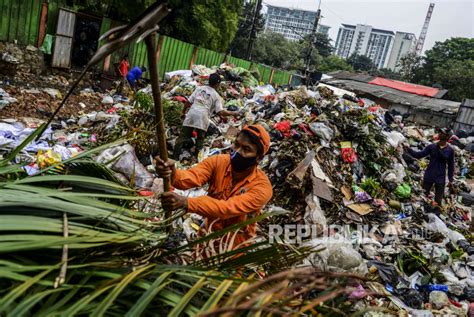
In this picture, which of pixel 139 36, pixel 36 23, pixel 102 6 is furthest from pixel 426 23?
pixel 139 36

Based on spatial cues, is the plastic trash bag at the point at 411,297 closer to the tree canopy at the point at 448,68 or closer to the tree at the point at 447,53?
the tree canopy at the point at 448,68

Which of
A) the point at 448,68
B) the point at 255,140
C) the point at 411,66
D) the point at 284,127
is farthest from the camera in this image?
the point at 411,66

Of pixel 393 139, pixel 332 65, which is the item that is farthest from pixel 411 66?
pixel 393 139

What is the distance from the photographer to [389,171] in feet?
20.3

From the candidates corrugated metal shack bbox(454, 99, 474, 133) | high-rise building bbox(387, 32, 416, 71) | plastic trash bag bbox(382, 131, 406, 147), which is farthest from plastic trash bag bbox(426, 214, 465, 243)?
high-rise building bbox(387, 32, 416, 71)

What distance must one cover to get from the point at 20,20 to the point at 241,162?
31.7 feet

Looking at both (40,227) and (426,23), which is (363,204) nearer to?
(40,227)

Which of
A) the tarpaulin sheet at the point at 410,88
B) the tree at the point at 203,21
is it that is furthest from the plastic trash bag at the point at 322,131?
the tarpaulin sheet at the point at 410,88

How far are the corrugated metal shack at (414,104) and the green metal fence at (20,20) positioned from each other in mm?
16263

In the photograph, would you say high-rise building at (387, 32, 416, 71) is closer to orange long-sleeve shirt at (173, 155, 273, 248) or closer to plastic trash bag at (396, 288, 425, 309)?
plastic trash bag at (396, 288, 425, 309)

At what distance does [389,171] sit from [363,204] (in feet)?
4.50

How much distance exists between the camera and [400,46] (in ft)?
307

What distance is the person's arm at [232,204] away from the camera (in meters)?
1.72

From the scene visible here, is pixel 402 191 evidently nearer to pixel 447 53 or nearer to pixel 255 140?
pixel 255 140
